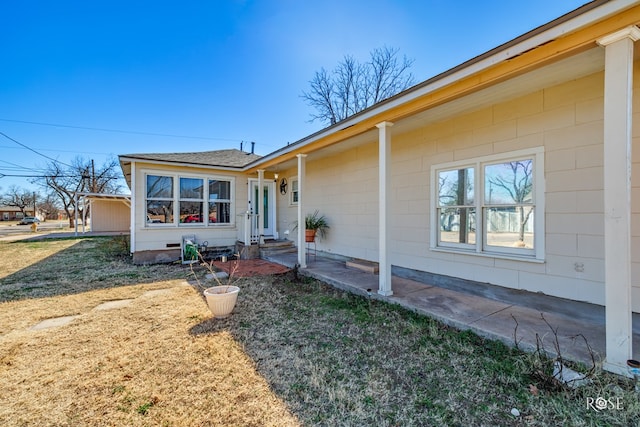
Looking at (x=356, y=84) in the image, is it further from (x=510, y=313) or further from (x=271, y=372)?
(x=271, y=372)

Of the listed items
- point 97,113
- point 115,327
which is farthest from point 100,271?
point 97,113

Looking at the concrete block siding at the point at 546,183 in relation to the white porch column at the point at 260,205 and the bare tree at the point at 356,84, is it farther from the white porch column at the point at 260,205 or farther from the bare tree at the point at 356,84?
the bare tree at the point at 356,84

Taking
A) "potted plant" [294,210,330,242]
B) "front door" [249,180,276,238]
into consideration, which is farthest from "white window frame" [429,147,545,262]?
"front door" [249,180,276,238]

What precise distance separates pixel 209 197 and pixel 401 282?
642cm

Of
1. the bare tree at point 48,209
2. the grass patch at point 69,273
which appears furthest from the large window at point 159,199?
the bare tree at point 48,209

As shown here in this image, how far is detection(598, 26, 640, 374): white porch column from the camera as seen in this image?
2.06 metres

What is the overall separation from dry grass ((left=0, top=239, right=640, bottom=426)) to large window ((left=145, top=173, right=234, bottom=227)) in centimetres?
386

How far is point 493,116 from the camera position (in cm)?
420

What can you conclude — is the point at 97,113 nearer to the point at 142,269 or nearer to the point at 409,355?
the point at 142,269

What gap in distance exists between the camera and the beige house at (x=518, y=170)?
2113mm

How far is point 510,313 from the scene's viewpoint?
3330mm

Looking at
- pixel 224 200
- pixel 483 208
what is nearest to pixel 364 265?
pixel 483 208

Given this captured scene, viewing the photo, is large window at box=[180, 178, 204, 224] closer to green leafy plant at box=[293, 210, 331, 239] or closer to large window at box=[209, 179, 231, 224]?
large window at box=[209, 179, 231, 224]

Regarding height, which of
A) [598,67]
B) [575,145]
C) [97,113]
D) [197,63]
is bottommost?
[575,145]
